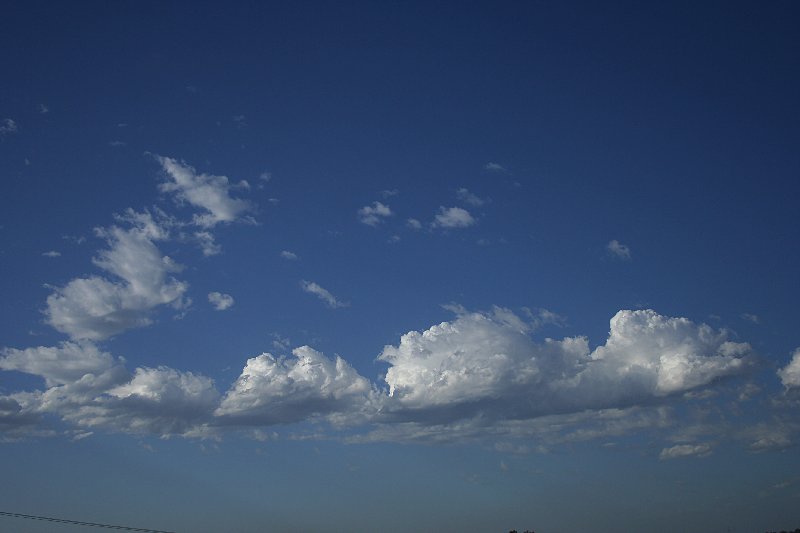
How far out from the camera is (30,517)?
18238 centimetres

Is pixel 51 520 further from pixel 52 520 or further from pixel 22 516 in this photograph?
pixel 22 516

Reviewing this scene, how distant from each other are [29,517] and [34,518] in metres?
2.49

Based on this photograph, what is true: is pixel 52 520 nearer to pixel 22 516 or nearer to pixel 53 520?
pixel 53 520

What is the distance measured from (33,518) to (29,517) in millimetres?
2185

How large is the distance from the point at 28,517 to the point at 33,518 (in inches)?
103

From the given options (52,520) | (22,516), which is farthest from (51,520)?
(22,516)

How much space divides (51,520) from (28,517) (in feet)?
29.2

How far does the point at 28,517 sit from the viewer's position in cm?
18175

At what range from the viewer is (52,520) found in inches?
7407

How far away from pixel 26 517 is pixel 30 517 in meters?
1.61

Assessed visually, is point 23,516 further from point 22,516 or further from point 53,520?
point 53,520

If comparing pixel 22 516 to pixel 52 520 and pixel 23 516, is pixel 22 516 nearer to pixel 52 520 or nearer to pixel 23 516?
pixel 23 516

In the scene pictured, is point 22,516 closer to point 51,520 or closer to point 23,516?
point 23,516

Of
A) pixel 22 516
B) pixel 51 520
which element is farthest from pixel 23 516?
pixel 51 520
